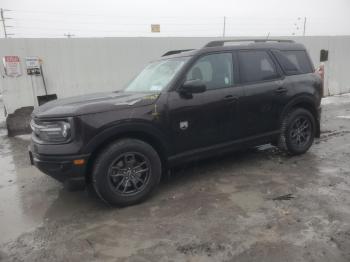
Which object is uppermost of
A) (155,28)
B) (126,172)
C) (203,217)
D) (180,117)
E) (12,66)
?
(155,28)

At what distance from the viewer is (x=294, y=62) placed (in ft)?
18.0

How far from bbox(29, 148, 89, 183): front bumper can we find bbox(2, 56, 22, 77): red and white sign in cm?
547

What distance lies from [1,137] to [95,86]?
8.87ft

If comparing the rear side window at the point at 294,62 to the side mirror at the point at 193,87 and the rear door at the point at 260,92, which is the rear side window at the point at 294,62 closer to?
the rear door at the point at 260,92

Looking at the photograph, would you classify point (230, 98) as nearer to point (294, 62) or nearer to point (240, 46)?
point (240, 46)

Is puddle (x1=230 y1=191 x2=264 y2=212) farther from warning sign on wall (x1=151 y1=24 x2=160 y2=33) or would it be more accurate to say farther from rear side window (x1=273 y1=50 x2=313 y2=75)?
warning sign on wall (x1=151 y1=24 x2=160 y2=33)

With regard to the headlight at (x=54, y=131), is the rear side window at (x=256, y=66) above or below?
above

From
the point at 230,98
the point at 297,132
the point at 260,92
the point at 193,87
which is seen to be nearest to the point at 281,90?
the point at 260,92

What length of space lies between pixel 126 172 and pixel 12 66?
589 centimetres

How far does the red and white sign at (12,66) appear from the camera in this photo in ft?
26.9

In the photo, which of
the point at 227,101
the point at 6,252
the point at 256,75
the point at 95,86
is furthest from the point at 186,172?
the point at 95,86

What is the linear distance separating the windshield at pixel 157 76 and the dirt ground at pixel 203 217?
1.37 metres

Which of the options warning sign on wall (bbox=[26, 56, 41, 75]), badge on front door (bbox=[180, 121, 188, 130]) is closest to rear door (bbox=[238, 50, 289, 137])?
badge on front door (bbox=[180, 121, 188, 130])

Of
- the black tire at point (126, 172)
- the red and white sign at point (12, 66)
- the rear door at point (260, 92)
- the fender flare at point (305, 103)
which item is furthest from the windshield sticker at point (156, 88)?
the red and white sign at point (12, 66)
